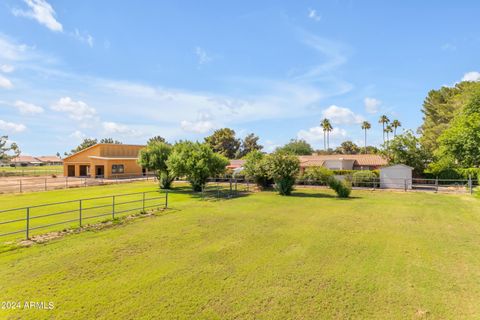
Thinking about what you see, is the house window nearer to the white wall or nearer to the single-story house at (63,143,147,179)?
the single-story house at (63,143,147,179)

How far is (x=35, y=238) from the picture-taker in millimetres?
10461

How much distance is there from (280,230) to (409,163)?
93.9 ft

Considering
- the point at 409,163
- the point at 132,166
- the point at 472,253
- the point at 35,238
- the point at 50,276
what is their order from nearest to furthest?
the point at 50,276
the point at 472,253
the point at 35,238
the point at 409,163
the point at 132,166

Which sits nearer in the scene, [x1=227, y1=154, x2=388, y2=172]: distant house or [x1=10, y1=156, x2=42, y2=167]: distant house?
[x1=227, y1=154, x2=388, y2=172]: distant house

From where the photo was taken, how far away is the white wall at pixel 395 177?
90.9 feet

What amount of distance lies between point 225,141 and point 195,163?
1710 inches

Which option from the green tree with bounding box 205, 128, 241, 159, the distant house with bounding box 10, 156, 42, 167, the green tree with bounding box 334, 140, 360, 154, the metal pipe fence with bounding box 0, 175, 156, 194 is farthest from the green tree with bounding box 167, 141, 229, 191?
the distant house with bounding box 10, 156, 42, 167

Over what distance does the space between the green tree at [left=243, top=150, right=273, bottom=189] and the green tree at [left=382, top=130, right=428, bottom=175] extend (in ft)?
57.7

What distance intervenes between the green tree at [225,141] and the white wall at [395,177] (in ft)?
139

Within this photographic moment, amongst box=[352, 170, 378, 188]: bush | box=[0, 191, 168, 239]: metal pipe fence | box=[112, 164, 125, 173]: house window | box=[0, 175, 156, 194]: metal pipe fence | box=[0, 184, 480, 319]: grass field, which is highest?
box=[112, 164, 125, 173]: house window

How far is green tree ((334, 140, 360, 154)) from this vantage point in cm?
7912

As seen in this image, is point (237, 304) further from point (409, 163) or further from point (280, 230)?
point (409, 163)

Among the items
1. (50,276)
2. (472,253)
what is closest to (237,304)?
(50,276)

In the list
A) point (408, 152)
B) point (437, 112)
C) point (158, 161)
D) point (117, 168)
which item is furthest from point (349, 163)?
point (117, 168)
